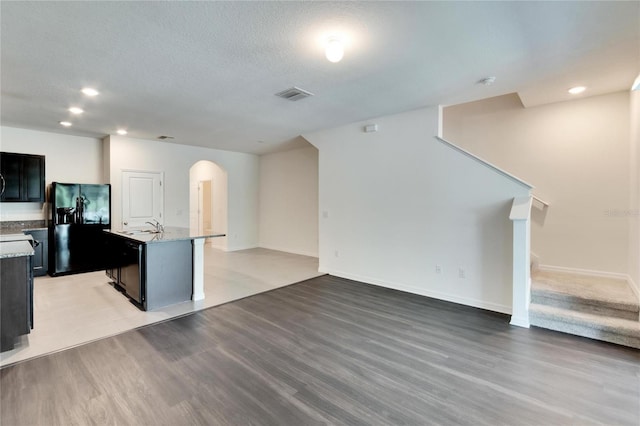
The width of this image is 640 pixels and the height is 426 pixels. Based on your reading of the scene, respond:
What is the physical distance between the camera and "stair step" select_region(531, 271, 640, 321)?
3.07 meters

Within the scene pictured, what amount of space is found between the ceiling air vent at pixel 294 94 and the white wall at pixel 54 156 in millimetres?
4906

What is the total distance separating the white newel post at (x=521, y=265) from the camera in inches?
131

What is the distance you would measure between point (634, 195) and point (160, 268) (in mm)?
6005

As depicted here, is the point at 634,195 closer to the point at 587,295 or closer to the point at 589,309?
the point at 587,295

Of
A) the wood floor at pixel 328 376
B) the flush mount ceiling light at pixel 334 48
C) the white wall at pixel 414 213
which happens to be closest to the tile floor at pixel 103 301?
the wood floor at pixel 328 376

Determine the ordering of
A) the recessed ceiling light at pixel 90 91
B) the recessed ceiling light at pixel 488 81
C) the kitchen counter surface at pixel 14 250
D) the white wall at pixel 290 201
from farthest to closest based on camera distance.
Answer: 1. the white wall at pixel 290 201
2. the recessed ceiling light at pixel 90 91
3. the recessed ceiling light at pixel 488 81
4. the kitchen counter surface at pixel 14 250

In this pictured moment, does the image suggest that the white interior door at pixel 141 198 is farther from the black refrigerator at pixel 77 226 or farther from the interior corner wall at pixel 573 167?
the interior corner wall at pixel 573 167

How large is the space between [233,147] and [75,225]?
143 inches

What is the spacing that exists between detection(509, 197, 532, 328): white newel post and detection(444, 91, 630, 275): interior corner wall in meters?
1.35

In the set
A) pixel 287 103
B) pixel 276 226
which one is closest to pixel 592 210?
pixel 287 103

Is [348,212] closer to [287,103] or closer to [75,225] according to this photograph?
[287,103]

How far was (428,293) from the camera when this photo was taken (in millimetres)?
4352

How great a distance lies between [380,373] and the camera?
2402 mm

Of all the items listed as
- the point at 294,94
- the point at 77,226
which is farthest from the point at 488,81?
the point at 77,226
